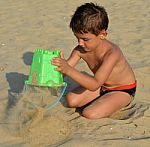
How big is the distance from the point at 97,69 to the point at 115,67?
0.15m

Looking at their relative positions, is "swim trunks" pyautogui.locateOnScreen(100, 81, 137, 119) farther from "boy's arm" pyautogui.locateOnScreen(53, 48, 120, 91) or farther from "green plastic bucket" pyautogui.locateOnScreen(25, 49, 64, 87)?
"green plastic bucket" pyautogui.locateOnScreen(25, 49, 64, 87)

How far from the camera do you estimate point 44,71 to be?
274cm

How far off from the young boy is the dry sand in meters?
0.12

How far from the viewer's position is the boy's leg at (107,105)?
3043 mm

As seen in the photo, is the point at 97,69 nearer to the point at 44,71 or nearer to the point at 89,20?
the point at 89,20

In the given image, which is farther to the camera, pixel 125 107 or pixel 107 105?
pixel 125 107

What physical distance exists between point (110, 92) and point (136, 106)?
0.24 m

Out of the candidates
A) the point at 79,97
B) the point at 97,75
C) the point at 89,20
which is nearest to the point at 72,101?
the point at 79,97

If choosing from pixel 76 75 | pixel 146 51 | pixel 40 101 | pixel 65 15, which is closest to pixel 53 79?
pixel 76 75

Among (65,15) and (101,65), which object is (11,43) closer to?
(65,15)

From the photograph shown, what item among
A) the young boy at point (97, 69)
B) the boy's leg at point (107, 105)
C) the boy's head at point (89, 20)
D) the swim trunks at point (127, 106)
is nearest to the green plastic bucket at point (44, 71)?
the young boy at point (97, 69)

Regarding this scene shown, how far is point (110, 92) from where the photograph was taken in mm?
3312

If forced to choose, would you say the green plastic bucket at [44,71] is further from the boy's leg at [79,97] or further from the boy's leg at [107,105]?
the boy's leg at [79,97]

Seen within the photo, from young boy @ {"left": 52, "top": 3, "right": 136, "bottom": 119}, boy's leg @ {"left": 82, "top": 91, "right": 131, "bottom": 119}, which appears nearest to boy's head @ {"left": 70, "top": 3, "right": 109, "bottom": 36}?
young boy @ {"left": 52, "top": 3, "right": 136, "bottom": 119}
